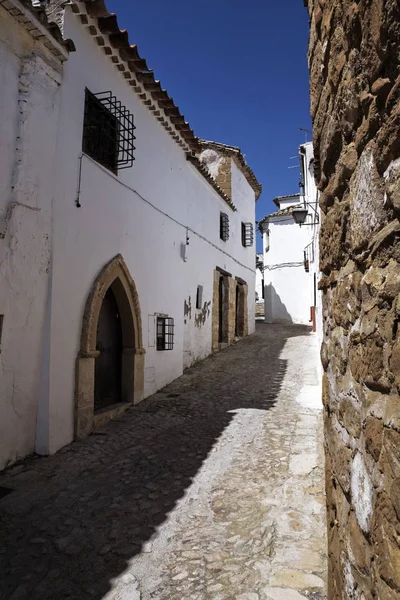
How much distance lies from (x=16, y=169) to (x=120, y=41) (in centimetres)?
285

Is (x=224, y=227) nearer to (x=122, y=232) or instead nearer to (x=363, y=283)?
(x=122, y=232)

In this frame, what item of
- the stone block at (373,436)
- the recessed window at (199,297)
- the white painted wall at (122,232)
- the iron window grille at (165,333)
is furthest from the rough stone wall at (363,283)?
the recessed window at (199,297)

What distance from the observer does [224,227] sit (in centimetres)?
1375

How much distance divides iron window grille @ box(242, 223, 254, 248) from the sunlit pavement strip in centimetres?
1149

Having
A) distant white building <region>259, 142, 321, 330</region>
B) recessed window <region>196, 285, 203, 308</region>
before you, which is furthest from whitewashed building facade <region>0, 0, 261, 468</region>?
distant white building <region>259, 142, 321, 330</region>

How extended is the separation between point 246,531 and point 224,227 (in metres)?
11.3

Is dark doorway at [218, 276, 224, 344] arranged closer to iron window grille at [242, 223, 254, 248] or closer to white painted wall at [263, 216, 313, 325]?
iron window grille at [242, 223, 254, 248]

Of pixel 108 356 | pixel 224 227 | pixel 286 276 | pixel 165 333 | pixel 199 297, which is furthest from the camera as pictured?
pixel 286 276

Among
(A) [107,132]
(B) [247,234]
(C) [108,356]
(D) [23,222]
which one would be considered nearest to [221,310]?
(B) [247,234]

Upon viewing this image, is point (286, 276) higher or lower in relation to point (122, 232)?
higher

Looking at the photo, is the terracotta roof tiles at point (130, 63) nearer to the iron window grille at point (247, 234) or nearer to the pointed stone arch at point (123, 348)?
the pointed stone arch at point (123, 348)

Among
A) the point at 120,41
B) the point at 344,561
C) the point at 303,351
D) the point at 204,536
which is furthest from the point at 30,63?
the point at 303,351

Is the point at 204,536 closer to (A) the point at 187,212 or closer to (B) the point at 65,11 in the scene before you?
(B) the point at 65,11

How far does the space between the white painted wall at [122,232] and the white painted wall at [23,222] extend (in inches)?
7.1
